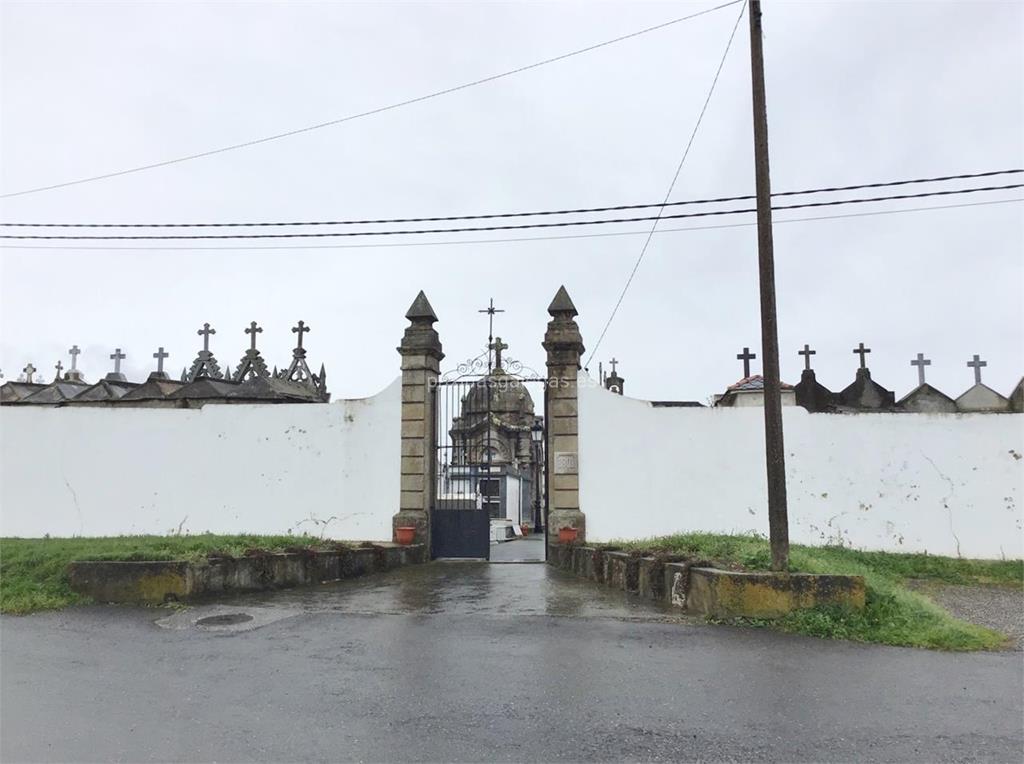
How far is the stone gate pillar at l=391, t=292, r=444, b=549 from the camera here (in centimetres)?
1450

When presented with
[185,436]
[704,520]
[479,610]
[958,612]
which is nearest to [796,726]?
[479,610]

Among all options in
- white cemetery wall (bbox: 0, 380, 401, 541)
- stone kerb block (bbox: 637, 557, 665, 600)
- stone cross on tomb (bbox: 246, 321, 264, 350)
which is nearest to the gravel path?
stone kerb block (bbox: 637, 557, 665, 600)

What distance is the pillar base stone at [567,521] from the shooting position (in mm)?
13992

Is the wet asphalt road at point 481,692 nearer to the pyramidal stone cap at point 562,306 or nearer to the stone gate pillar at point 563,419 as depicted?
the stone gate pillar at point 563,419

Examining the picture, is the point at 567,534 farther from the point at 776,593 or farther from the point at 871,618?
the point at 871,618

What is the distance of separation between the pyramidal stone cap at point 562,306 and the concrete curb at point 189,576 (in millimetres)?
6616

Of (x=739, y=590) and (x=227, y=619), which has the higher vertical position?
(x=739, y=590)

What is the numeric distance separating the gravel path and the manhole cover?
23.1 ft

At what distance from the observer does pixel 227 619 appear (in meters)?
7.50

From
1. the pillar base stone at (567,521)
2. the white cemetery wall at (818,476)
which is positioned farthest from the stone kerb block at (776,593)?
the pillar base stone at (567,521)

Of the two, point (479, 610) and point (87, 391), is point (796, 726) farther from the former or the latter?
point (87, 391)

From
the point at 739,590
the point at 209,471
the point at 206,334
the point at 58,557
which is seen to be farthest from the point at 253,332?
the point at 739,590

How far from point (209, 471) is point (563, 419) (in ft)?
22.8

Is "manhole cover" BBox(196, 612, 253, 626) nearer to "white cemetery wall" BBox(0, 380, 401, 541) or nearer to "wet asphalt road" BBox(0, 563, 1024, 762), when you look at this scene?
"wet asphalt road" BBox(0, 563, 1024, 762)
